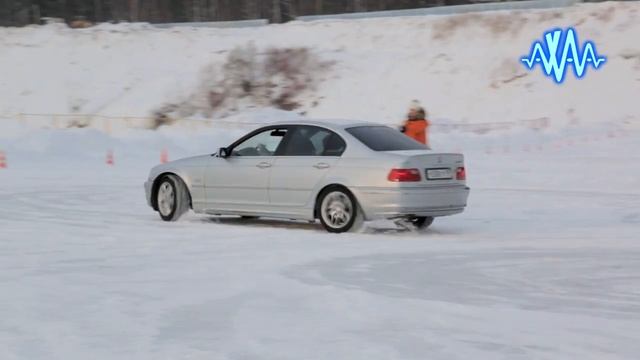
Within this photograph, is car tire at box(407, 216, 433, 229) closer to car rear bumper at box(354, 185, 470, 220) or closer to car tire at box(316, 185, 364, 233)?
car rear bumper at box(354, 185, 470, 220)

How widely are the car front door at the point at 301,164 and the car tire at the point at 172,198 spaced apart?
4.92 feet

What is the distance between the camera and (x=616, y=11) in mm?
46875

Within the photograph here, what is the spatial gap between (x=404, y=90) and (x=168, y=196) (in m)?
35.8

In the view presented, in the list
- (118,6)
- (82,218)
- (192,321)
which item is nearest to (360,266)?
(192,321)

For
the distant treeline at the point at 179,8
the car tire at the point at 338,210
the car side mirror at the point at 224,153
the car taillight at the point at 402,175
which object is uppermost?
the distant treeline at the point at 179,8

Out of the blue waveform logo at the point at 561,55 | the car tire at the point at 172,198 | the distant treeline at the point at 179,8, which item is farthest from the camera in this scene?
the distant treeline at the point at 179,8

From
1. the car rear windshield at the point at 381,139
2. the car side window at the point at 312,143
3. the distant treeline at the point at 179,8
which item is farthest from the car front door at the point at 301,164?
the distant treeline at the point at 179,8

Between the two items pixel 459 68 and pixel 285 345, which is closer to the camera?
pixel 285 345

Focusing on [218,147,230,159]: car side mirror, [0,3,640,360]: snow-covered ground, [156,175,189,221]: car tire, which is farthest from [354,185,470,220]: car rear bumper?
[156,175,189,221]: car tire

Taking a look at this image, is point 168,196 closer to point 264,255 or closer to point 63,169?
point 264,255

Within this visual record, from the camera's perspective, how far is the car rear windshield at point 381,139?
451 inches

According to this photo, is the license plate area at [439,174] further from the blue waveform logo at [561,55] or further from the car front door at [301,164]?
the blue waveform logo at [561,55]

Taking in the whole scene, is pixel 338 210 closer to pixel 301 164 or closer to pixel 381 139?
pixel 301 164

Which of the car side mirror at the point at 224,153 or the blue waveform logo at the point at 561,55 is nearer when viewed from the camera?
the car side mirror at the point at 224,153
